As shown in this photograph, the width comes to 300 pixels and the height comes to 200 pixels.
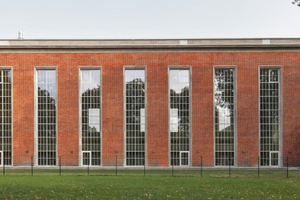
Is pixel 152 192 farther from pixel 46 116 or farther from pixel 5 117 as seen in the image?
pixel 5 117

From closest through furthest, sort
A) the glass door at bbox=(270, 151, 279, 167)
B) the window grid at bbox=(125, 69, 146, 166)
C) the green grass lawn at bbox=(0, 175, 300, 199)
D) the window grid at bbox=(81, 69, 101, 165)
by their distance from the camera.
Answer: the green grass lawn at bbox=(0, 175, 300, 199) < the glass door at bbox=(270, 151, 279, 167) < the window grid at bbox=(125, 69, 146, 166) < the window grid at bbox=(81, 69, 101, 165)

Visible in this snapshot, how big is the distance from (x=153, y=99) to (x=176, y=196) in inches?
754

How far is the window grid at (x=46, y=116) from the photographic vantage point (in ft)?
111

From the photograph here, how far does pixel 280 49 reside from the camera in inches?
1342

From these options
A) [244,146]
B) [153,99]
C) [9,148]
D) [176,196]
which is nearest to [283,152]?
[244,146]

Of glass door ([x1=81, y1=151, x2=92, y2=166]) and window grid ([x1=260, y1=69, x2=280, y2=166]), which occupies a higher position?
window grid ([x1=260, y1=69, x2=280, y2=166])

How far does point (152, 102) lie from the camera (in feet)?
111

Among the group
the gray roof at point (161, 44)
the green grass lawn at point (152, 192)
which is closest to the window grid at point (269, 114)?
the gray roof at point (161, 44)

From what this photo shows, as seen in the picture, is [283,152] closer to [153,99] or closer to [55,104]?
[153,99]

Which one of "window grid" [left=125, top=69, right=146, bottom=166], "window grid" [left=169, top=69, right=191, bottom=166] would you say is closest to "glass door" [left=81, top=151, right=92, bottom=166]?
"window grid" [left=125, top=69, right=146, bottom=166]

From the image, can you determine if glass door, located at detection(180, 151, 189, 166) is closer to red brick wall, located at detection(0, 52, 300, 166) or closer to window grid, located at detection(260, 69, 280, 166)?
red brick wall, located at detection(0, 52, 300, 166)

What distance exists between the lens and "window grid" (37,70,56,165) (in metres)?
33.9

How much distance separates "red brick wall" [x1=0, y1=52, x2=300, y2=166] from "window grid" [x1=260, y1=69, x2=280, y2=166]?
0.70 meters

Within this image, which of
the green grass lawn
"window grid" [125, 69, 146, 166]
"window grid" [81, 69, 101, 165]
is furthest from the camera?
"window grid" [81, 69, 101, 165]
